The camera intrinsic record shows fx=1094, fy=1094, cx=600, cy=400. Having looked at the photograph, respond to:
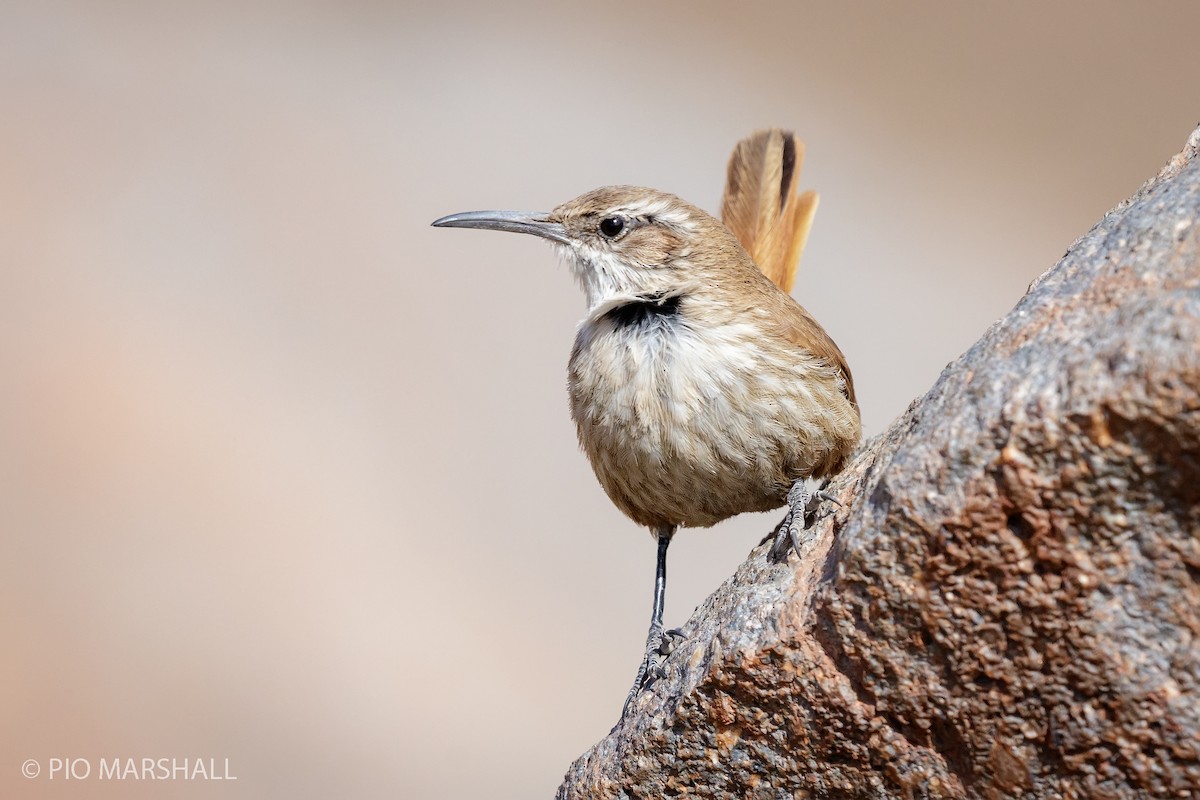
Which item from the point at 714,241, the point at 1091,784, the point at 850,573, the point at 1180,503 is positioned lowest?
the point at 1091,784

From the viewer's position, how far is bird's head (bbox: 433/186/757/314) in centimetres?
357

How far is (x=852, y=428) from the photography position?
3463 millimetres

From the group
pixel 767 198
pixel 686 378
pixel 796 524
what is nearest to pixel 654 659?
pixel 796 524

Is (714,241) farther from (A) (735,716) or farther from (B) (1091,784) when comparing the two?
(B) (1091,784)

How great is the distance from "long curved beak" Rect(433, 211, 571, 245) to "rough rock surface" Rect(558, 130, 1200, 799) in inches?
69.6

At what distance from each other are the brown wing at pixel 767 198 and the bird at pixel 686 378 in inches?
28.2

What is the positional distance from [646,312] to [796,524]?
924 mm

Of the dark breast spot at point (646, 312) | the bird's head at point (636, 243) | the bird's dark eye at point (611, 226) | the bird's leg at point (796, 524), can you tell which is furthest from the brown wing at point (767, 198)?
the bird's leg at point (796, 524)

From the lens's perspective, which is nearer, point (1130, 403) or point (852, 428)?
point (1130, 403)

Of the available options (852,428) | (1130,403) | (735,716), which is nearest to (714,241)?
(852,428)

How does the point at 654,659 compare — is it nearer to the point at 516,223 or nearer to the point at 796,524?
the point at 796,524

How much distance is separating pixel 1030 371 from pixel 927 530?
339 mm

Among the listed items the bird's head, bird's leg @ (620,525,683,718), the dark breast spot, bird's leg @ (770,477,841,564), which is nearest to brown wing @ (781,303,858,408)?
the bird's head

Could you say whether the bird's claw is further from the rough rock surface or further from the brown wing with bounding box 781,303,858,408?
the brown wing with bounding box 781,303,858,408
